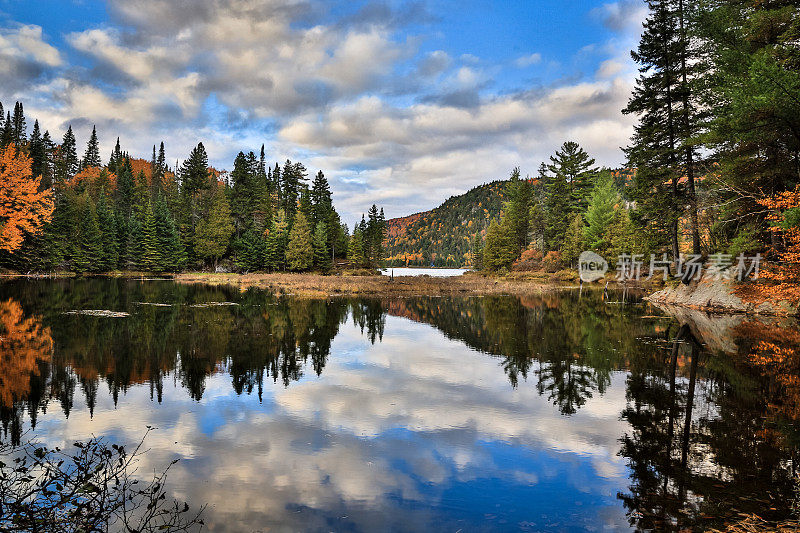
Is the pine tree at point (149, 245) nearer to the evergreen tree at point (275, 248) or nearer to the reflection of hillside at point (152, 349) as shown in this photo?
the evergreen tree at point (275, 248)

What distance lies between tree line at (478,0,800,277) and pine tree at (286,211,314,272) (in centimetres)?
4725

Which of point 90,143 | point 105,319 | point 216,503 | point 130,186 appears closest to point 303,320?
point 105,319

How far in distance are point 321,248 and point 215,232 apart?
17.7 metres

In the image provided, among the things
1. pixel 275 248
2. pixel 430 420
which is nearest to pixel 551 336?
pixel 430 420

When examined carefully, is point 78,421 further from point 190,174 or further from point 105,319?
point 190,174

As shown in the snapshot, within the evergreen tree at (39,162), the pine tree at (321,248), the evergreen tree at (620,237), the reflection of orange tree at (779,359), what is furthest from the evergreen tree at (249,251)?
the reflection of orange tree at (779,359)

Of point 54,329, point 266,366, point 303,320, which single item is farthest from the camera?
point 303,320

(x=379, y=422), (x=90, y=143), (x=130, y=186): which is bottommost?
(x=379, y=422)

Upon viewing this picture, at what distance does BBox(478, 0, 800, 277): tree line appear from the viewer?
1535 cm

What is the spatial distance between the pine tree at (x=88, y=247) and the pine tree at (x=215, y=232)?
13834 mm

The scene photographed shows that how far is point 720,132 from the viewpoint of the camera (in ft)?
62.2

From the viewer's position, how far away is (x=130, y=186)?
268ft

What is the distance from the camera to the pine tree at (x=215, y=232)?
68125mm

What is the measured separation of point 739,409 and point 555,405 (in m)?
4.02
